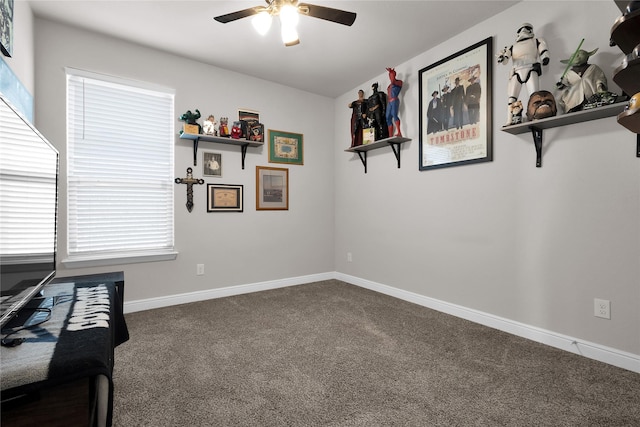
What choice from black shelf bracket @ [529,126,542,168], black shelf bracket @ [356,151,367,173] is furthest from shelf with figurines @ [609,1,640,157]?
black shelf bracket @ [356,151,367,173]

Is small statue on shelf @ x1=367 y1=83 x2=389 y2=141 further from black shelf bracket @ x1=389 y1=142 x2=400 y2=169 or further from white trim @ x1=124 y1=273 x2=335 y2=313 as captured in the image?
white trim @ x1=124 y1=273 x2=335 y2=313

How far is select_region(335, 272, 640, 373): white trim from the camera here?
6.40 feet

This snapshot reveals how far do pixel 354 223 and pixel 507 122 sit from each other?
2.05m

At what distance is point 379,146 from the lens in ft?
11.9

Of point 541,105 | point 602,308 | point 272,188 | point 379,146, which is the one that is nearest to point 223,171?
point 272,188

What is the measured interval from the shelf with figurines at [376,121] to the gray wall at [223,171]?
597mm

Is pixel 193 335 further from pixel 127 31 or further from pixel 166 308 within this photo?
pixel 127 31

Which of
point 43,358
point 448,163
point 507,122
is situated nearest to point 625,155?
point 507,122

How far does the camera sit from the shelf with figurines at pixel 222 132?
3.14 meters

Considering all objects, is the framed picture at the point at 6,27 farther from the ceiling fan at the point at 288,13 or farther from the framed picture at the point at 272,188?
the framed picture at the point at 272,188

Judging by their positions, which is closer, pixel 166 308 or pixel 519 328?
pixel 519 328

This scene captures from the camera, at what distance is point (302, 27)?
8.86ft

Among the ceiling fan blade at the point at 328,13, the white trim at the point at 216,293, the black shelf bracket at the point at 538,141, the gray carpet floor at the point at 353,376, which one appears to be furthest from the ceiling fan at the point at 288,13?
the white trim at the point at 216,293

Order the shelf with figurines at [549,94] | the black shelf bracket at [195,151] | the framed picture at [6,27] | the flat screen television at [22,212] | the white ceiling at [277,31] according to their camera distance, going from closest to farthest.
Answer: the flat screen television at [22,212] < the framed picture at [6,27] < the shelf with figurines at [549,94] < the white ceiling at [277,31] < the black shelf bracket at [195,151]
